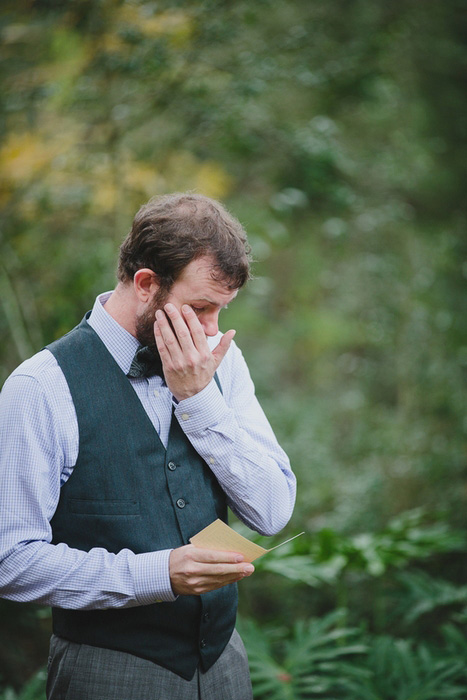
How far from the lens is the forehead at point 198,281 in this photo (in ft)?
5.21

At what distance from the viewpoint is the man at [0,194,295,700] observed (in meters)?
1.41

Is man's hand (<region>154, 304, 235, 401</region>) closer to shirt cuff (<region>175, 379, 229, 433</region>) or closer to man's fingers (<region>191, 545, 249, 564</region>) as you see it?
shirt cuff (<region>175, 379, 229, 433</region>)

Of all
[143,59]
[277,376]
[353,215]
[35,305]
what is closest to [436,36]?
[353,215]

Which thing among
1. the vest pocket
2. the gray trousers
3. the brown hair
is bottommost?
the gray trousers

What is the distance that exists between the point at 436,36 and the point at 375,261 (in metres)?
1.87

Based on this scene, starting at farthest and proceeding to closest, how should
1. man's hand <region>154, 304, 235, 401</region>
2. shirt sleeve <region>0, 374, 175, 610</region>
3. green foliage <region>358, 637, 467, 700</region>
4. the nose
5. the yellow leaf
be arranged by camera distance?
the yellow leaf
green foliage <region>358, 637, 467, 700</region>
the nose
man's hand <region>154, 304, 235, 401</region>
shirt sleeve <region>0, 374, 175, 610</region>

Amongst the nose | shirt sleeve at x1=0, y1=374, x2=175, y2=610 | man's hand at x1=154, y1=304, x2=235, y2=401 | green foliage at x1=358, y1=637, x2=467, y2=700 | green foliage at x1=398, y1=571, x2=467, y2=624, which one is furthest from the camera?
green foliage at x1=398, y1=571, x2=467, y2=624

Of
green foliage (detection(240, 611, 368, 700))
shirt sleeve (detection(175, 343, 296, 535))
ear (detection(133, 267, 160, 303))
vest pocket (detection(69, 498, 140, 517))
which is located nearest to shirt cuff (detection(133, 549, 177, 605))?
vest pocket (detection(69, 498, 140, 517))

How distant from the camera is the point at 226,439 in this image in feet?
5.07

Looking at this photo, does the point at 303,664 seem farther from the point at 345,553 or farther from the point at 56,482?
the point at 56,482

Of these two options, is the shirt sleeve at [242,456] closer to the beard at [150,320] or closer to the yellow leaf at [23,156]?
the beard at [150,320]

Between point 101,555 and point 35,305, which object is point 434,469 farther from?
point 101,555

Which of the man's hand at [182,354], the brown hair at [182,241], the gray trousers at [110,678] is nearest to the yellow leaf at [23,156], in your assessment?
the brown hair at [182,241]

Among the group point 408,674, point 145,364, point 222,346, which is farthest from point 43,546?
point 408,674
